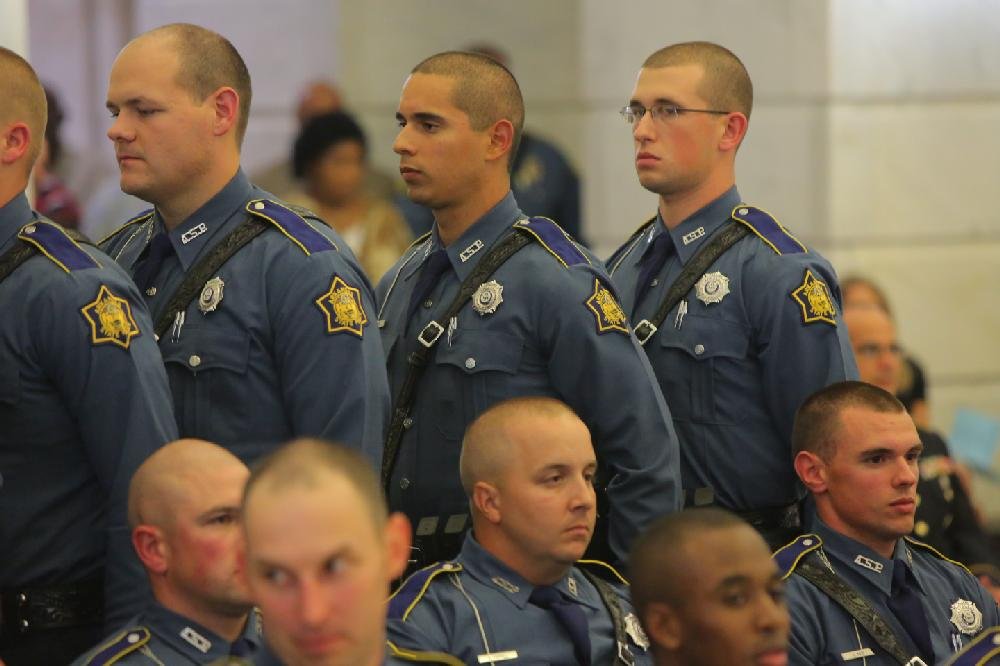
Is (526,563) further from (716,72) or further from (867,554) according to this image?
(716,72)

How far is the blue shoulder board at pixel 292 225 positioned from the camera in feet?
13.5

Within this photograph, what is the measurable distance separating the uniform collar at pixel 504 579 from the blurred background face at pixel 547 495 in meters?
0.05

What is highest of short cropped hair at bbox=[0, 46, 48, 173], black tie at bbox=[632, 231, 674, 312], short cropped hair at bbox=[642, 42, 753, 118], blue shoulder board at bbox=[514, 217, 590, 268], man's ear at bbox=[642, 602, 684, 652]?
short cropped hair at bbox=[0, 46, 48, 173]

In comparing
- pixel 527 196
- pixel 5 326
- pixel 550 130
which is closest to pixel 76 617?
pixel 5 326

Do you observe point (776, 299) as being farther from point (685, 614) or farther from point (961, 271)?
point (961, 271)

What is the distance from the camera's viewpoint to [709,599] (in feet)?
10.3

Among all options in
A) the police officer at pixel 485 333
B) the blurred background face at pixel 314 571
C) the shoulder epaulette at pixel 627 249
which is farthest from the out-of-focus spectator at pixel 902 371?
the blurred background face at pixel 314 571

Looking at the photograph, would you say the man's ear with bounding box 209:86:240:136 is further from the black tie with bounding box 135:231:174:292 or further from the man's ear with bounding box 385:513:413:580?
the man's ear with bounding box 385:513:413:580

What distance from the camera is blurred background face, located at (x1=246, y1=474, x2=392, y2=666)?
275cm

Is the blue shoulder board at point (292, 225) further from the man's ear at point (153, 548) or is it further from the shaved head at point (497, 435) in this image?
the man's ear at point (153, 548)

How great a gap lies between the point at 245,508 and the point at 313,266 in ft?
4.22

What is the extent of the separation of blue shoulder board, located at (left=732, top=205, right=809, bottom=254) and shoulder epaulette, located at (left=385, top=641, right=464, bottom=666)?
1801mm

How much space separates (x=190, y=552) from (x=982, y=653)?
5.43ft

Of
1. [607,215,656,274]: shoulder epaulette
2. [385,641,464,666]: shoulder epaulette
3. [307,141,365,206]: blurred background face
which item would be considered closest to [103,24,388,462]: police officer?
[385,641,464,666]: shoulder epaulette
